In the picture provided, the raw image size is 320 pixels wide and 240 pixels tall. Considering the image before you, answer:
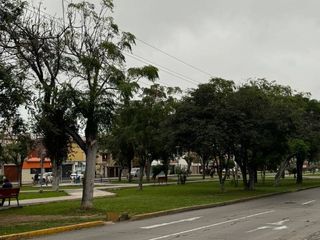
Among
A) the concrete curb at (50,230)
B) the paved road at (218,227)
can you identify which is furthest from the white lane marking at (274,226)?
the concrete curb at (50,230)

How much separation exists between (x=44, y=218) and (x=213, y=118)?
16334 millimetres

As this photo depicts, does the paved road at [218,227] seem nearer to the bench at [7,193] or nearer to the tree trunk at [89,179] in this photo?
the tree trunk at [89,179]

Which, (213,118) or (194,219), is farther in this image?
(213,118)

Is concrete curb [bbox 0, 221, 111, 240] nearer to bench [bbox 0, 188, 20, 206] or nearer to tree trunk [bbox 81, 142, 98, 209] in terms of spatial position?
tree trunk [bbox 81, 142, 98, 209]

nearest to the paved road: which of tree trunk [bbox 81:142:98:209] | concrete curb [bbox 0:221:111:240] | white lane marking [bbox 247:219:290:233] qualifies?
white lane marking [bbox 247:219:290:233]

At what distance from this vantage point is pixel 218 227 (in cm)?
1569

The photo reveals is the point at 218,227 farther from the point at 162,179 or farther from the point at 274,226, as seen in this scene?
the point at 162,179

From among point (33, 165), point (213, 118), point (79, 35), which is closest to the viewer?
point (79, 35)

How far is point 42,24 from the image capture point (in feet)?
66.0

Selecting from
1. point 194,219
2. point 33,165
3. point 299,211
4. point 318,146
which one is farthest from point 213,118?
point 33,165

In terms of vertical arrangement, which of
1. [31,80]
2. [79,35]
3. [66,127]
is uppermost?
[79,35]

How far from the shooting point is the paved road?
1362cm

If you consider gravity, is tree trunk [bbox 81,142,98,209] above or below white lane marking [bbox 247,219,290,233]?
above

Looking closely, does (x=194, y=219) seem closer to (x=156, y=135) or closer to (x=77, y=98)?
(x=77, y=98)
